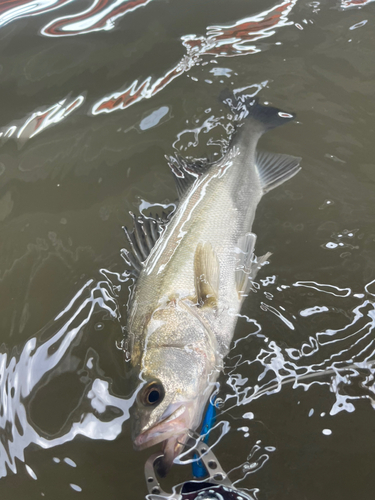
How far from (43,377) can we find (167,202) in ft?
4.47

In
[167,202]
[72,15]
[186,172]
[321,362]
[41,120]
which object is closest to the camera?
[321,362]

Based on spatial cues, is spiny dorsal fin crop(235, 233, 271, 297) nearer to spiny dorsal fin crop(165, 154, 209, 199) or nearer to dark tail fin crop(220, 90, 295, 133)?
spiny dorsal fin crop(165, 154, 209, 199)

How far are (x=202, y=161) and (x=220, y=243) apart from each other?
0.72 metres

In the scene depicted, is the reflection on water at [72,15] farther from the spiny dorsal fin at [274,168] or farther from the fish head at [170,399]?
the fish head at [170,399]

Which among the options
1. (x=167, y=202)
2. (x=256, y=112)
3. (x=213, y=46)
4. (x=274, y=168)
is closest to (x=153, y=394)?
(x=167, y=202)

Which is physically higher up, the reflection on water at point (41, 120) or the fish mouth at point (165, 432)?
the reflection on water at point (41, 120)

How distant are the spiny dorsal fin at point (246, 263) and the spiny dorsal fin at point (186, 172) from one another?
1.69 feet

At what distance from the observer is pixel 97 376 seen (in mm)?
2113

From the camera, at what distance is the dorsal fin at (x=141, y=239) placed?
7.80 ft

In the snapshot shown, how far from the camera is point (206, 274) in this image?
2227 mm

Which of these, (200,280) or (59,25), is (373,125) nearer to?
(200,280)

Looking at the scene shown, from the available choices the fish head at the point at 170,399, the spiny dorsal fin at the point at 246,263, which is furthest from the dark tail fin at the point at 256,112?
the fish head at the point at 170,399

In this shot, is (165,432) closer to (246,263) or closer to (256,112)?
(246,263)

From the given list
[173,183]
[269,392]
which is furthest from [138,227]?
[269,392]
